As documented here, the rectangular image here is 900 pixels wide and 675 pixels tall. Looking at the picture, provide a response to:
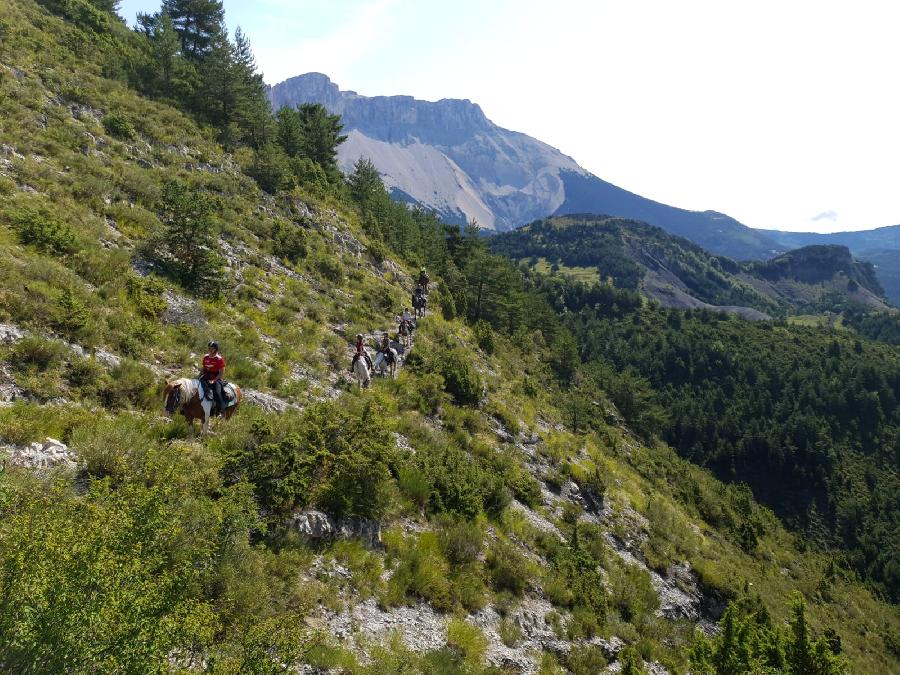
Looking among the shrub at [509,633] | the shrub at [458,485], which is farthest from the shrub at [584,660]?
the shrub at [458,485]

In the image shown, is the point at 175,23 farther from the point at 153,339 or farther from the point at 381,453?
the point at 381,453

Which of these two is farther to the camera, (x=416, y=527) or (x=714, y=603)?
(x=714, y=603)

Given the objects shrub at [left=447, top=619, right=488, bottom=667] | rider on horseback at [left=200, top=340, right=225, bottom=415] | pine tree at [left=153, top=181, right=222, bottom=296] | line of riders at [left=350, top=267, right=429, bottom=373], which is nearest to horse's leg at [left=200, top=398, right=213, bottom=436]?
rider on horseback at [left=200, top=340, right=225, bottom=415]

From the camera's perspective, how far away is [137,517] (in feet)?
18.9

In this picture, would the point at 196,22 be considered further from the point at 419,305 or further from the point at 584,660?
the point at 584,660

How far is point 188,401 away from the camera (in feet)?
33.9

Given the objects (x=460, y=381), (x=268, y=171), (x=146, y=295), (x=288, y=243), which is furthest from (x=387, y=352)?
(x=268, y=171)

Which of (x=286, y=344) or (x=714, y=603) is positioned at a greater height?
(x=286, y=344)

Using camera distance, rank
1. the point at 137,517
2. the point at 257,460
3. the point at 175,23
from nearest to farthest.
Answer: the point at 137,517 → the point at 257,460 → the point at 175,23

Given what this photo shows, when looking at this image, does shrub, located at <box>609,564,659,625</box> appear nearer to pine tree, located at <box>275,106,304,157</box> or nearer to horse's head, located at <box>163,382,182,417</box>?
horse's head, located at <box>163,382,182,417</box>

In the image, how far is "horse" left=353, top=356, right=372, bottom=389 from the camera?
1794cm

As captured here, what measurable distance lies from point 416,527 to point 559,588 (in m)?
4.64

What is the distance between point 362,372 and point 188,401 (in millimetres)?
8091

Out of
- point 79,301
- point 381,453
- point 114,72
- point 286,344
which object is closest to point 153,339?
point 79,301
